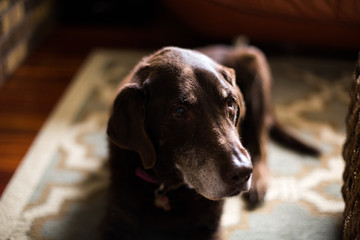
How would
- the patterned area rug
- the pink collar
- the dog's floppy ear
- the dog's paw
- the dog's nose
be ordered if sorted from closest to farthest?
the dog's nose → the dog's floppy ear → the pink collar → the patterned area rug → the dog's paw

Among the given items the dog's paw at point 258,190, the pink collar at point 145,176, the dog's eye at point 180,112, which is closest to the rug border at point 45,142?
the pink collar at point 145,176

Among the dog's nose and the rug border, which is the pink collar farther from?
the rug border

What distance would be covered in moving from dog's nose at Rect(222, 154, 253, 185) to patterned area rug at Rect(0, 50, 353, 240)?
486mm

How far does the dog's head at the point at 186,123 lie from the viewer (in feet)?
4.17

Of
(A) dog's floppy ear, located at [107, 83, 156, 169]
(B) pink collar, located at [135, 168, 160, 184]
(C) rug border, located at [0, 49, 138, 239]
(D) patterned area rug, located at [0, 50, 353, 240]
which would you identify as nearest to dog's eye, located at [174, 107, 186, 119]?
(A) dog's floppy ear, located at [107, 83, 156, 169]

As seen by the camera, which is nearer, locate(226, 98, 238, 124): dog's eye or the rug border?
locate(226, 98, 238, 124): dog's eye

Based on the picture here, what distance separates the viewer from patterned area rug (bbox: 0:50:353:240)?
1682 millimetres

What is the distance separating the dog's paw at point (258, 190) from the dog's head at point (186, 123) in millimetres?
517

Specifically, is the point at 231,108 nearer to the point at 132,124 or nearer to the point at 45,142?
the point at 132,124

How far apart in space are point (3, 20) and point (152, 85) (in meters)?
1.67

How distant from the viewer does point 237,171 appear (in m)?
1.23

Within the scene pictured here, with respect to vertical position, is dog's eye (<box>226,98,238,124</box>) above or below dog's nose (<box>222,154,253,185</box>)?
above

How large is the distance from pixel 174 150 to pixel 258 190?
2.01ft

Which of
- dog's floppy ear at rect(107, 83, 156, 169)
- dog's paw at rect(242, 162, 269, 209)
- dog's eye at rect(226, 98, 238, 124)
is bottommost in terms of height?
dog's paw at rect(242, 162, 269, 209)
